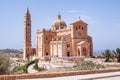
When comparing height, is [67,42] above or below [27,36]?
below

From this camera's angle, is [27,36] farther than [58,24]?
Yes

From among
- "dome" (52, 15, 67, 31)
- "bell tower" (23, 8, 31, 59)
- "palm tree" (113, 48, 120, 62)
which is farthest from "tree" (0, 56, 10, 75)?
"bell tower" (23, 8, 31, 59)

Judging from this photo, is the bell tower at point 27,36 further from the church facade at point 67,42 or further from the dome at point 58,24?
the dome at point 58,24

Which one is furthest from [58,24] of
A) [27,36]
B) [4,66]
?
[4,66]

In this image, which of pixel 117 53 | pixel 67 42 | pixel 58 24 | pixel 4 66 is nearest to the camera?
pixel 4 66

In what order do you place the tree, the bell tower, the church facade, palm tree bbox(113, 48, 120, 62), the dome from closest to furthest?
the tree, palm tree bbox(113, 48, 120, 62), the church facade, the dome, the bell tower

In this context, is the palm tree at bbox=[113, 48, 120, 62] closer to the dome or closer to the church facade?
the church facade

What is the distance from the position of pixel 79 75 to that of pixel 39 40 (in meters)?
54.9

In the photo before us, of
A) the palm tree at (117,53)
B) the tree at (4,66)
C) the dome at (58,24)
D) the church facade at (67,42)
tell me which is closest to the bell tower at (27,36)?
the church facade at (67,42)

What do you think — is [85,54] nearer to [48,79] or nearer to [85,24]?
[85,24]

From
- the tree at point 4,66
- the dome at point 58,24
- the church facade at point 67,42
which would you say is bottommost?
the tree at point 4,66

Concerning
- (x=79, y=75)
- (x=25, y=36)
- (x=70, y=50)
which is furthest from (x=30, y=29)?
(x=79, y=75)

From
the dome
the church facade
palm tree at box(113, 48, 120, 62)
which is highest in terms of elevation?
the dome

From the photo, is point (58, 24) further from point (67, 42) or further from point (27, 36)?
point (67, 42)
